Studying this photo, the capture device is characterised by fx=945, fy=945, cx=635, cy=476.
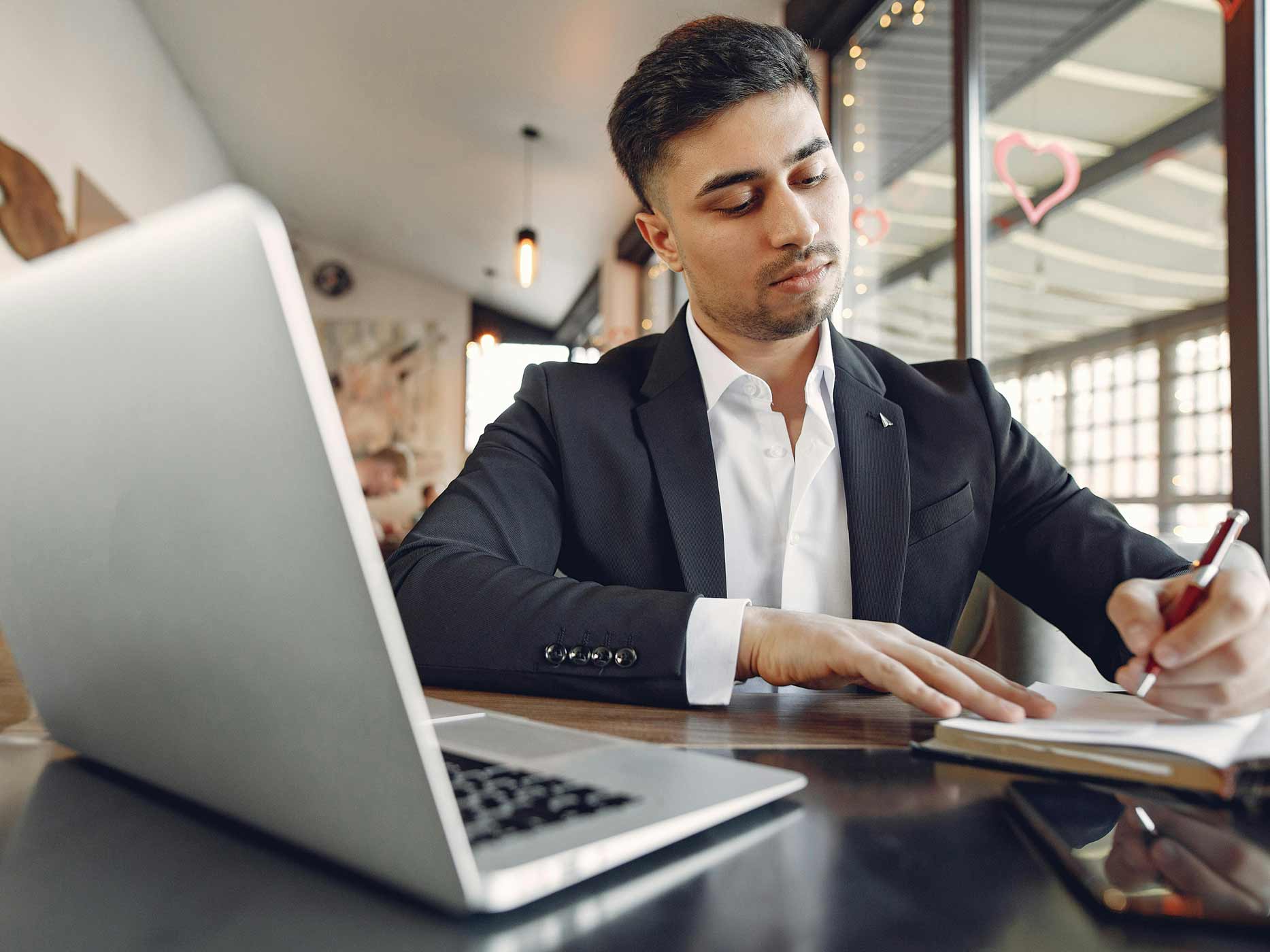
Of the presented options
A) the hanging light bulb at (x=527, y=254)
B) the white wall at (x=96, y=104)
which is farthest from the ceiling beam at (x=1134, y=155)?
the white wall at (x=96, y=104)

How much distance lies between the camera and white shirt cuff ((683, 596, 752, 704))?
0.78 m

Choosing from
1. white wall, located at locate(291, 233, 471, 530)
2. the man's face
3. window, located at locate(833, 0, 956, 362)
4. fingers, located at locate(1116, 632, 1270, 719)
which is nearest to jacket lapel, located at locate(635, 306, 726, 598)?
the man's face

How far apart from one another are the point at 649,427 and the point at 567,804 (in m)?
0.88

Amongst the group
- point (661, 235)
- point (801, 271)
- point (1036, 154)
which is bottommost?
point (801, 271)

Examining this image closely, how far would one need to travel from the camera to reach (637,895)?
1.16 ft

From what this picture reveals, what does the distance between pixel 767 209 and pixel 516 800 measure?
102cm

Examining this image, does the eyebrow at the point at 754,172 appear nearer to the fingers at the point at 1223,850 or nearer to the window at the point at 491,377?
the fingers at the point at 1223,850

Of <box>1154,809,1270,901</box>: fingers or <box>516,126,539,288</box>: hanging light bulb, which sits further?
<box>516,126,539,288</box>: hanging light bulb

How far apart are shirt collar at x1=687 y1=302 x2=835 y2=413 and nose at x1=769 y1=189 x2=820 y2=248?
0.49 feet

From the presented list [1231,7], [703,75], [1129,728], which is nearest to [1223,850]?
[1129,728]

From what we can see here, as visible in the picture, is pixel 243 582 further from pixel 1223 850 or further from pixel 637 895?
pixel 1223 850

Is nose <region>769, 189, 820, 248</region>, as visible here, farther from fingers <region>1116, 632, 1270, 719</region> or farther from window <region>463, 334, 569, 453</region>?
window <region>463, 334, 569, 453</region>

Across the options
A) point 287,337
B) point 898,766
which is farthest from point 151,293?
point 898,766

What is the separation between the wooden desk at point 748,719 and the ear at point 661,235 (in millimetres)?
861
